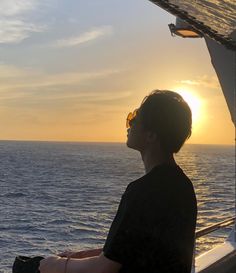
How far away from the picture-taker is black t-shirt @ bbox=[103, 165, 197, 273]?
5.09 ft

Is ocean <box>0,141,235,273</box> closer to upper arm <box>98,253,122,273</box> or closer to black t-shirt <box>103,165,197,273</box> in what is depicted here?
black t-shirt <box>103,165,197,273</box>

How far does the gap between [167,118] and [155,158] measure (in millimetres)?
134

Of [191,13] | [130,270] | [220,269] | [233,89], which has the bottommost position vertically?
[220,269]

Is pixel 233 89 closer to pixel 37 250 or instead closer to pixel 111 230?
pixel 111 230

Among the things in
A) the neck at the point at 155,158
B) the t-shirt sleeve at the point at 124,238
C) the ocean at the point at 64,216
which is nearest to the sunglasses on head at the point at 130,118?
the neck at the point at 155,158

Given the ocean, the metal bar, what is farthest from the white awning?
the ocean

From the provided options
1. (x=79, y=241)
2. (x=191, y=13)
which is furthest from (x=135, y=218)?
(x=79, y=241)

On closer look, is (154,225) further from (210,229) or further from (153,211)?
(210,229)

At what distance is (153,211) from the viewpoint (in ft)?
5.16

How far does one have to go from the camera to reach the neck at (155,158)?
170 centimetres

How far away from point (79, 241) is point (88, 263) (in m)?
14.2

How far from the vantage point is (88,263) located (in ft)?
5.13

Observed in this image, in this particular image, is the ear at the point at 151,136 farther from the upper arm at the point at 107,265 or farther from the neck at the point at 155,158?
the upper arm at the point at 107,265

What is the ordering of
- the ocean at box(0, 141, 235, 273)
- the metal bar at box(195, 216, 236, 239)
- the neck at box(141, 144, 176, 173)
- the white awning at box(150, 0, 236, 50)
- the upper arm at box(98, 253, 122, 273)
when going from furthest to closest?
the ocean at box(0, 141, 235, 273) < the metal bar at box(195, 216, 236, 239) < the white awning at box(150, 0, 236, 50) < the neck at box(141, 144, 176, 173) < the upper arm at box(98, 253, 122, 273)
